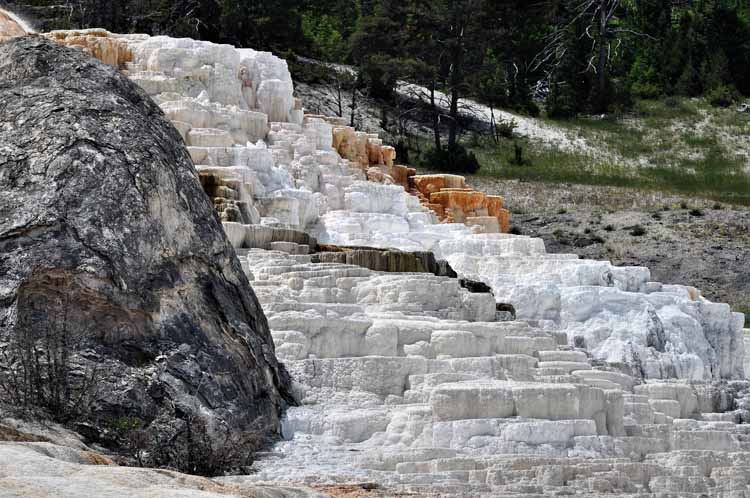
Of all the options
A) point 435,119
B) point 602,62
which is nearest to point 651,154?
point 602,62

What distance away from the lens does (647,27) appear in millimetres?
55719

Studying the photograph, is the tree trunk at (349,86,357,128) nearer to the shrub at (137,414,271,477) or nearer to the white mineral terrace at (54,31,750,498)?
the white mineral terrace at (54,31,750,498)

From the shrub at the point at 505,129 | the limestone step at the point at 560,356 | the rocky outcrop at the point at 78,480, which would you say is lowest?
the limestone step at the point at 560,356

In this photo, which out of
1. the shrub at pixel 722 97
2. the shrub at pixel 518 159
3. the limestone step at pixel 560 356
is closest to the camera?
the limestone step at pixel 560 356

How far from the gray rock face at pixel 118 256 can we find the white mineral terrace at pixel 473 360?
3.22 feet

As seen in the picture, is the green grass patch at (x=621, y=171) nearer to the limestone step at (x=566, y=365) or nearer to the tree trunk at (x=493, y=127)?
the tree trunk at (x=493, y=127)

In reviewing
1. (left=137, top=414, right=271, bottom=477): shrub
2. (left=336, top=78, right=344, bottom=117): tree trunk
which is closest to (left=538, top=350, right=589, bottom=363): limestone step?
(left=137, top=414, right=271, bottom=477): shrub

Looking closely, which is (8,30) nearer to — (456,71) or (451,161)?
(451,161)

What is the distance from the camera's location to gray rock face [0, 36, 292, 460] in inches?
471

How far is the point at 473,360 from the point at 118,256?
431 centimetres

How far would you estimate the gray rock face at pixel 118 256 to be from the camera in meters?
12.0

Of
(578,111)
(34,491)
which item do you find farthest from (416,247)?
(578,111)

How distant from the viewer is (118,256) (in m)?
12.3

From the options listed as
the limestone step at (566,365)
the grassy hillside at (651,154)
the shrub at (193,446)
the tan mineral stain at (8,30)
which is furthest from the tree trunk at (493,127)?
the shrub at (193,446)
